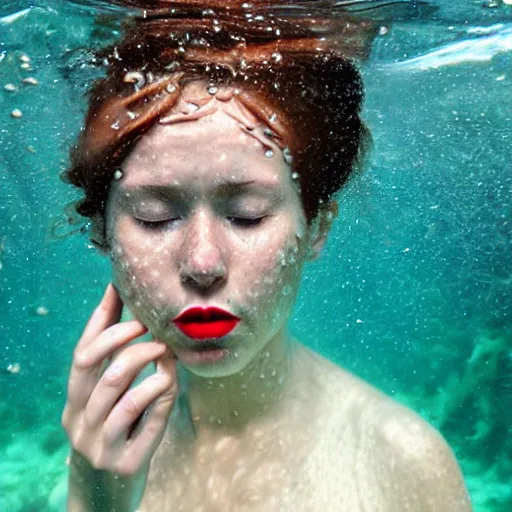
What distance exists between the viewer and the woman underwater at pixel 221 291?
2.81m

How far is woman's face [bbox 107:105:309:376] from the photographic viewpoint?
2795 millimetres

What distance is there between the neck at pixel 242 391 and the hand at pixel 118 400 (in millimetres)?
642

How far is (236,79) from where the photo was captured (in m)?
3.42

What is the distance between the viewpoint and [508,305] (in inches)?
480

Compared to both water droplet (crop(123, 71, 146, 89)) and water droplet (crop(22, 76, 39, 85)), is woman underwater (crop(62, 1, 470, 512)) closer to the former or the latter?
water droplet (crop(123, 71, 146, 89))

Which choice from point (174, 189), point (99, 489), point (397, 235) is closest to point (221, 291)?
point (174, 189)

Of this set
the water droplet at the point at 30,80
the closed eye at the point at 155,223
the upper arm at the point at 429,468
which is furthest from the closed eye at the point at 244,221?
the water droplet at the point at 30,80

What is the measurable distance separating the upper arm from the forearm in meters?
1.51

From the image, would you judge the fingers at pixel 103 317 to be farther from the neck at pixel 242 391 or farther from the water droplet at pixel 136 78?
the water droplet at pixel 136 78

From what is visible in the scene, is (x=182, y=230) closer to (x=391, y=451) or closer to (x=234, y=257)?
(x=234, y=257)

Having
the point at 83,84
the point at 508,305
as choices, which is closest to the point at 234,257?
the point at 83,84

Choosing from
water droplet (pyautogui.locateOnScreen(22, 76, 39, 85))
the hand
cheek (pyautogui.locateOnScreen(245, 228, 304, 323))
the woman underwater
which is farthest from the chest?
water droplet (pyautogui.locateOnScreen(22, 76, 39, 85))

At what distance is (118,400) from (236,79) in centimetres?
181

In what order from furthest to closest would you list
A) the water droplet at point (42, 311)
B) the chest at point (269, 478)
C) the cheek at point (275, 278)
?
1. the water droplet at point (42, 311)
2. the chest at point (269, 478)
3. the cheek at point (275, 278)
